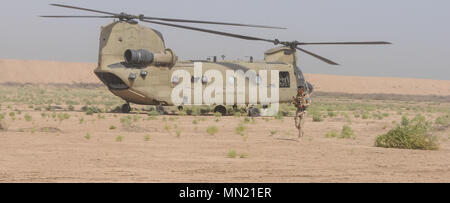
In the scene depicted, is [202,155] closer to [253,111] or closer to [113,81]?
[113,81]

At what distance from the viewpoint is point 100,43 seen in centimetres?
2656

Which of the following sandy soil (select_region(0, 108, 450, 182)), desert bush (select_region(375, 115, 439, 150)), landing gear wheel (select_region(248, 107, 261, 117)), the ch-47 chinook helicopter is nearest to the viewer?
sandy soil (select_region(0, 108, 450, 182))

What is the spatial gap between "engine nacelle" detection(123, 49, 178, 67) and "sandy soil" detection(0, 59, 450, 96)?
100m

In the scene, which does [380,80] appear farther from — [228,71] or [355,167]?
[355,167]

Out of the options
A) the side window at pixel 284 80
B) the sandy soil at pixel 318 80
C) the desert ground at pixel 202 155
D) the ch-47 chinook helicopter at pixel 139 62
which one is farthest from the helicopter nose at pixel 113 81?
the sandy soil at pixel 318 80

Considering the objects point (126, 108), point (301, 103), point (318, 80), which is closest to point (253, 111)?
point (126, 108)

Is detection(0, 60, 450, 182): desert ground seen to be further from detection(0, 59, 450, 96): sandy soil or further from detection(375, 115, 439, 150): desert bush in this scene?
detection(0, 59, 450, 96): sandy soil

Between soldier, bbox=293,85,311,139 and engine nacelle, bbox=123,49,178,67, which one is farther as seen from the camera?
engine nacelle, bbox=123,49,178,67

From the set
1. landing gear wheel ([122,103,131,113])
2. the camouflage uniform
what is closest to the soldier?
the camouflage uniform

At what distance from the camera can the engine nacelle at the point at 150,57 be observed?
26297 mm

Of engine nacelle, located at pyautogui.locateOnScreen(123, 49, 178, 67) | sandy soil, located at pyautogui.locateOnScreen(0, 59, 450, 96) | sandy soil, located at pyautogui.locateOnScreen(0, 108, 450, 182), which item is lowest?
sandy soil, located at pyautogui.locateOnScreen(0, 108, 450, 182)

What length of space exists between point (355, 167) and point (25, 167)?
6.03 m

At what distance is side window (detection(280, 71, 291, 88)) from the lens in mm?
31297

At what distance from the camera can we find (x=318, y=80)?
144m
